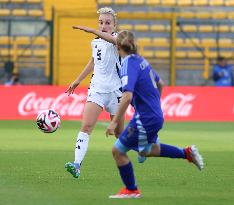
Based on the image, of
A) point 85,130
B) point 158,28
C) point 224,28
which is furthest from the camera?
point 224,28

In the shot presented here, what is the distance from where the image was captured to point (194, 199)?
9875mm

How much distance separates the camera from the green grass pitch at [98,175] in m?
9.91

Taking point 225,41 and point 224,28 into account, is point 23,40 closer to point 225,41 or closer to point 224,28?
point 225,41

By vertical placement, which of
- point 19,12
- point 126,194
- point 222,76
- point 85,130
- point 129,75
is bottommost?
point 222,76

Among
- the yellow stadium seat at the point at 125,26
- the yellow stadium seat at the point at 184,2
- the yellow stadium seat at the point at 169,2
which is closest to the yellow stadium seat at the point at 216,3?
the yellow stadium seat at the point at 184,2

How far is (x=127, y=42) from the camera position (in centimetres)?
964

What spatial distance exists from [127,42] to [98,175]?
3.11 metres

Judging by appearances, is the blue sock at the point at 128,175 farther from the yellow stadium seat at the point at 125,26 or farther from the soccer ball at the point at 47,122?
the yellow stadium seat at the point at 125,26

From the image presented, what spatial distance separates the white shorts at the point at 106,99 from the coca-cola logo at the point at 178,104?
1396 centimetres

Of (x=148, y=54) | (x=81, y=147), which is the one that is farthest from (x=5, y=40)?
(x=81, y=147)

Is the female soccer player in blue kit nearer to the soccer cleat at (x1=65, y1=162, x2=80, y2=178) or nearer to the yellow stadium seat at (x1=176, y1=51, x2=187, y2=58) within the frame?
the soccer cleat at (x1=65, y1=162, x2=80, y2=178)

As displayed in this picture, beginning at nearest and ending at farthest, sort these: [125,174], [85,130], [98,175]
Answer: [125,174], [85,130], [98,175]

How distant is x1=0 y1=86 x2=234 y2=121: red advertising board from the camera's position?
2541 cm

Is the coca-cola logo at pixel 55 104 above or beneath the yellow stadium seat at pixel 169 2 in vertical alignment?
beneath
